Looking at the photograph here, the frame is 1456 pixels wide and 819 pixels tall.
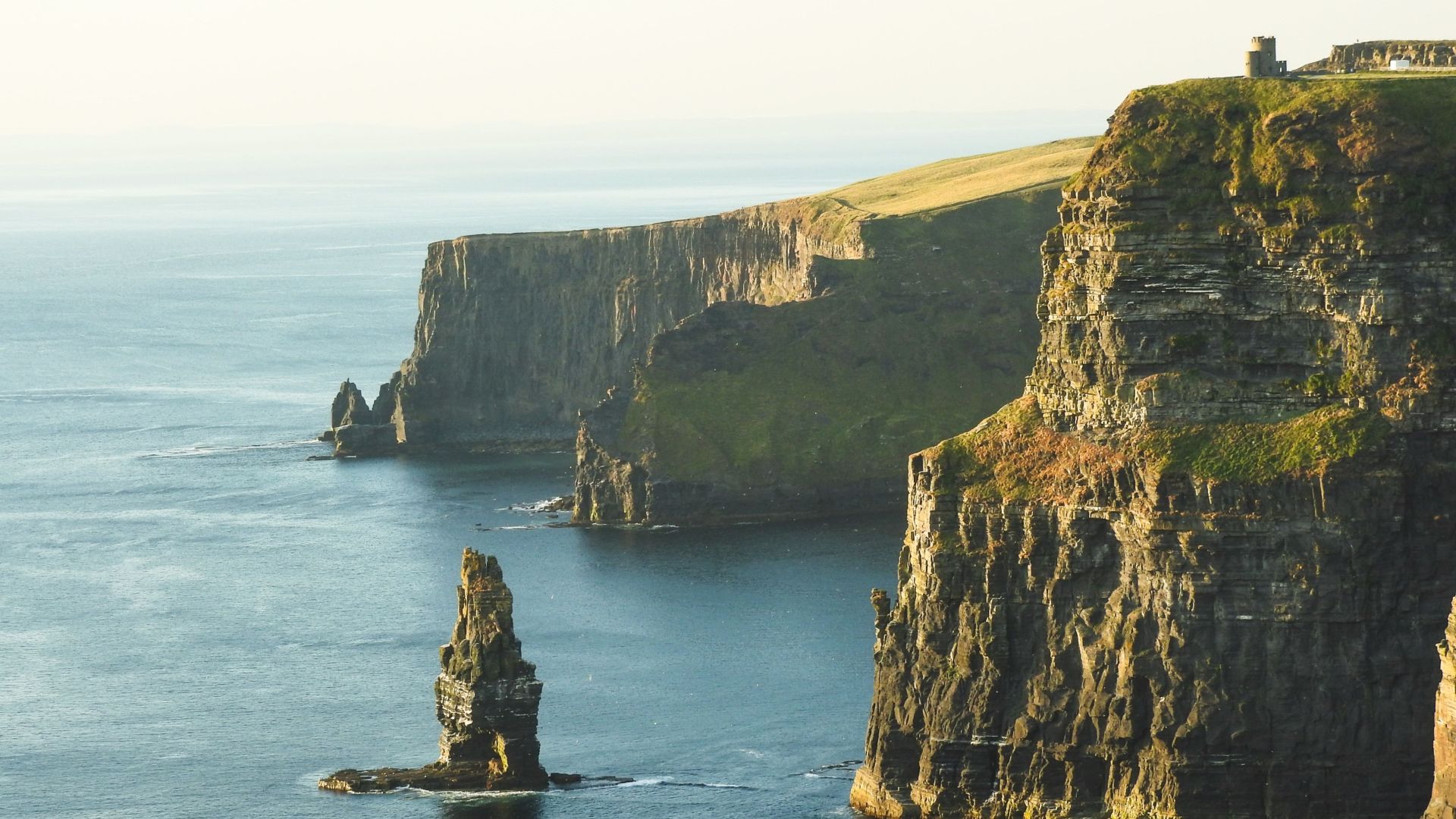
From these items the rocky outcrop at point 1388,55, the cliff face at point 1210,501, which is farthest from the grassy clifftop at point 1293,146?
the rocky outcrop at point 1388,55

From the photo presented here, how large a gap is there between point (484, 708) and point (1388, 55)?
66681 millimetres

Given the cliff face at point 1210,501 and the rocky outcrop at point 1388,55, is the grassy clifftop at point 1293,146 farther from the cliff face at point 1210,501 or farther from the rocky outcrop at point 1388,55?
the rocky outcrop at point 1388,55

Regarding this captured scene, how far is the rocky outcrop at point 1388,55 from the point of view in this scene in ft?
484

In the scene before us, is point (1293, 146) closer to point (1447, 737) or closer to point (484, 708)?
point (1447, 737)

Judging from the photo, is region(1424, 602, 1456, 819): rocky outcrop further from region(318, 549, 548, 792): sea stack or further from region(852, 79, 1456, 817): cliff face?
region(318, 549, 548, 792): sea stack

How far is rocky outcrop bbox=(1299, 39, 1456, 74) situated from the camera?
14762cm

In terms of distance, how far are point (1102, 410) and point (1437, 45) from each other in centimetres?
4325

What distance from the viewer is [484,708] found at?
130 metres

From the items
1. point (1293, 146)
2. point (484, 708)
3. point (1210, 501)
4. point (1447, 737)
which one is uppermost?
point (1293, 146)

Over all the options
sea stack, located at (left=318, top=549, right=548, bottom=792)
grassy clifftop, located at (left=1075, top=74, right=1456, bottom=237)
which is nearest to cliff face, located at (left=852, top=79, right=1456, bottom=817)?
grassy clifftop, located at (left=1075, top=74, right=1456, bottom=237)

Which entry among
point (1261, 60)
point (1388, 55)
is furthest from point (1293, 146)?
point (1388, 55)

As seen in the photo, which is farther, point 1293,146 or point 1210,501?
point 1293,146

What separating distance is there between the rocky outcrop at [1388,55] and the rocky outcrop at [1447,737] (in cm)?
6114

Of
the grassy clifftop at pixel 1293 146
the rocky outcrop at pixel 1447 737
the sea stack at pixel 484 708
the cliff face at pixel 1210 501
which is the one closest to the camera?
the rocky outcrop at pixel 1447 737
